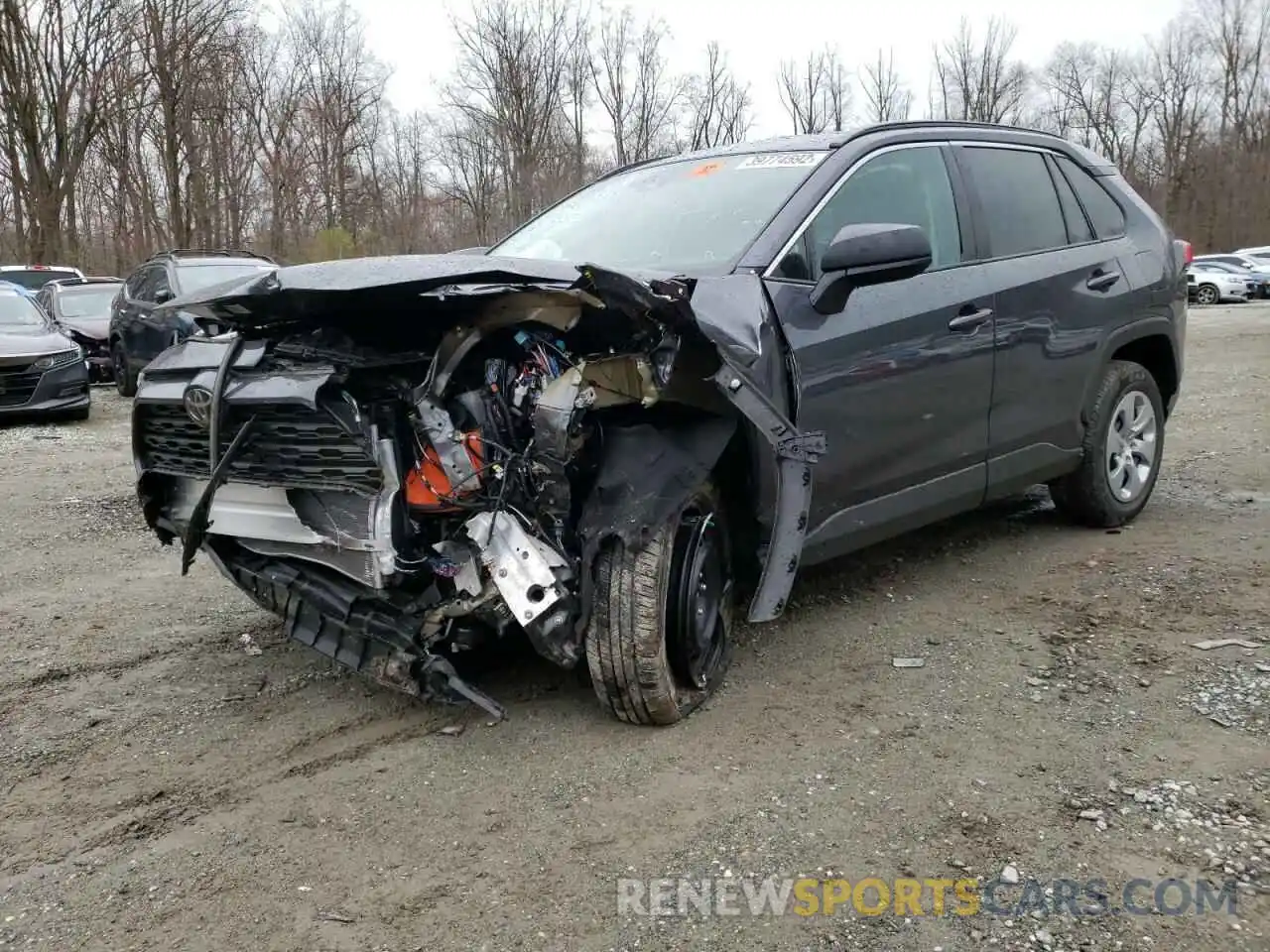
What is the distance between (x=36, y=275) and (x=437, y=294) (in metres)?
23.4

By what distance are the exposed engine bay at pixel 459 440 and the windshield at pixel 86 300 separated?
1386cm

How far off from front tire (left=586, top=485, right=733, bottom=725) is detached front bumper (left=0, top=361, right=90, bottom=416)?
31.5ft

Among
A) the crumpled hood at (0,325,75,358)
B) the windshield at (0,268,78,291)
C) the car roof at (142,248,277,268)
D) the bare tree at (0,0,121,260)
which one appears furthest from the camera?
the bare tree at (0,0,121,260)

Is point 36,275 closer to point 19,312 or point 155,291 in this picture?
point 155,291

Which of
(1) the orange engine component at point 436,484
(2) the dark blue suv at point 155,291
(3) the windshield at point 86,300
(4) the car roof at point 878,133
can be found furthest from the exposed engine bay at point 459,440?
(3) the windshield at point 86,300

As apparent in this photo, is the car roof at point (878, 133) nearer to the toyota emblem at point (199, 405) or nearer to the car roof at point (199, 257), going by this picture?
the toyota emblem at point (199, 405)

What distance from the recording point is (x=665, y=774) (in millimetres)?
2949

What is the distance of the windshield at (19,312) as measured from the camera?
11398mm

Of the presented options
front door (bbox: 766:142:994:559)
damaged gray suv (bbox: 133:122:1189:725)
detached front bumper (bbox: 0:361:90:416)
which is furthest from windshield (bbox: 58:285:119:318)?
front door (bbox: 766:142:994:559)

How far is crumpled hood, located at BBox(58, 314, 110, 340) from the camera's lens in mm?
14547

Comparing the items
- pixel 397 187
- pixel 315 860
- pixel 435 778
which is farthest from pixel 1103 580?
pixel 397 187

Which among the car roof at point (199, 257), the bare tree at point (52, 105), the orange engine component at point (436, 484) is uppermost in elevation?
the bare tree at point (52, 105)

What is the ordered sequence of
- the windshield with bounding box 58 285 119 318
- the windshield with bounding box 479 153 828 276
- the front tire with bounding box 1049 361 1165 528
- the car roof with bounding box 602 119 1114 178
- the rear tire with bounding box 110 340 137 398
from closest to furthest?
the windshield with bounding box 479 153 828 276 → the car roof with bounding box 602 119 1114 178 → the front tire with bounding box 1049 361 1165 528 → the rear tire with bounding box 110 340 137 398 → the windshield with bounding box 58 285 119 318

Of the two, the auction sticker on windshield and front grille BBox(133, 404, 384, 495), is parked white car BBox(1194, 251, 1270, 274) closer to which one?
the auction sticker on windshield
